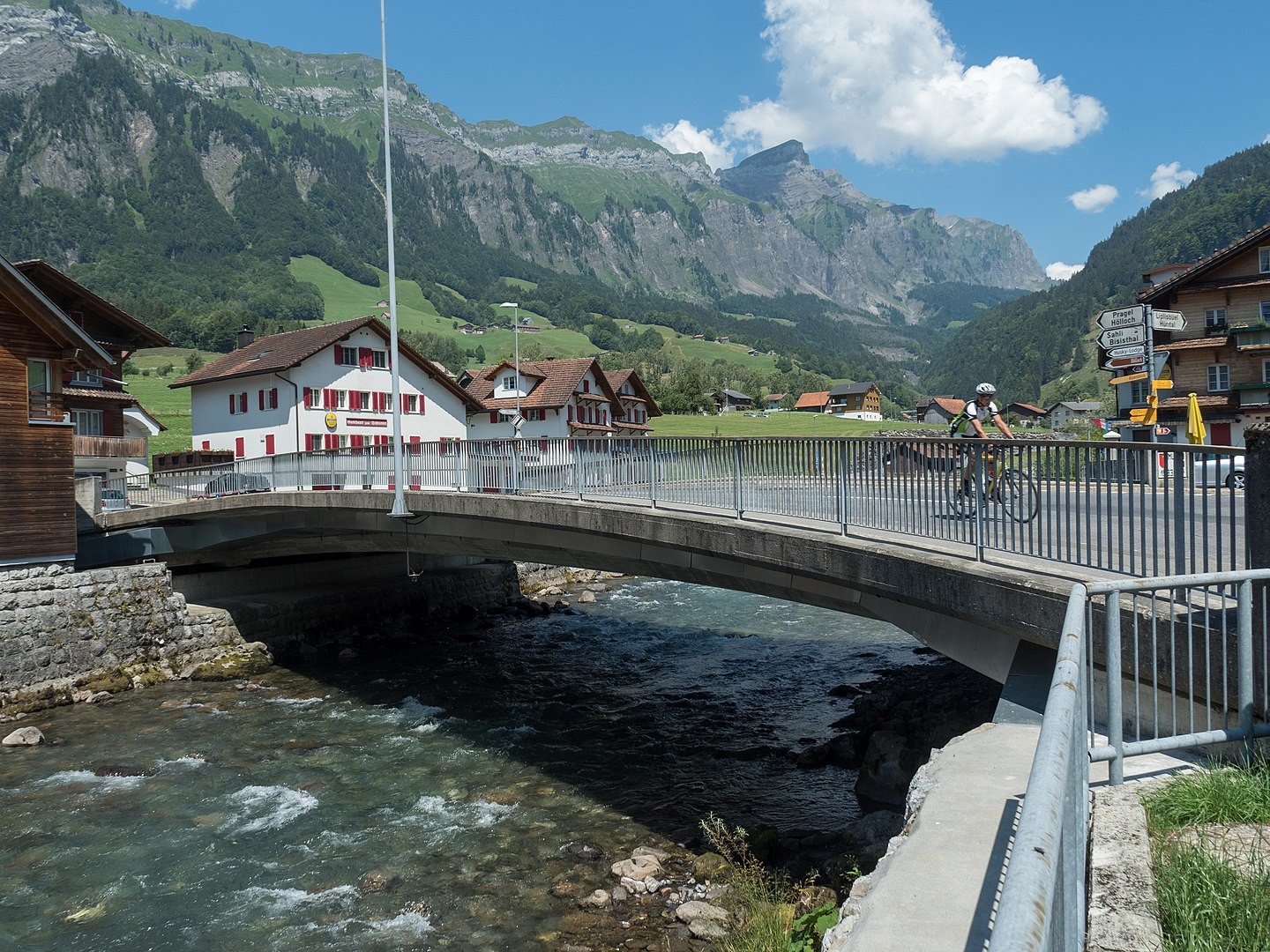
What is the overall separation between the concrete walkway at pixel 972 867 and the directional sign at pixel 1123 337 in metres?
8.81

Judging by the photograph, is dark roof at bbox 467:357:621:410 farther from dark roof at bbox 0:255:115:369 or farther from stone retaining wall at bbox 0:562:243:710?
stone retaining wall at bbox 0:562:243:710

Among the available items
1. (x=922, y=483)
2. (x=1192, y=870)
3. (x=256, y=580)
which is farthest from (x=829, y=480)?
(x=256, y=580)

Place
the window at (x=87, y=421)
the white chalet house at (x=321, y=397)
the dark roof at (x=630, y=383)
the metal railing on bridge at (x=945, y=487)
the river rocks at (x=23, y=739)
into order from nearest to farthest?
1. the metal railing on bridge at (x=945, y=487)
2. the river rocks at (x=23, y=739)
3. the window at (x=87, y=421)
4. the white chalet house at (x=321, y=397)
5. the dark roof at (x=630, y=383)

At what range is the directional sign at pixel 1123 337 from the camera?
13.0 m

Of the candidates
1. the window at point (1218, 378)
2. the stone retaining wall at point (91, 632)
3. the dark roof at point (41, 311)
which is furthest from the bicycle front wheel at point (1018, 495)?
the window at point (1218, 378)

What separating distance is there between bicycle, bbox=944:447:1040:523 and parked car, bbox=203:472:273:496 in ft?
76.5

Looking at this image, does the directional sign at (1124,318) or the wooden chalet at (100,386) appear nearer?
the directional sign at (1124,318)

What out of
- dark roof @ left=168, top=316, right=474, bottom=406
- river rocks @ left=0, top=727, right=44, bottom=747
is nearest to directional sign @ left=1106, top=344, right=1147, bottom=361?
river rocks @ left=0, top=727, right=44, bottom=747

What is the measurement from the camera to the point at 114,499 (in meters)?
33.5

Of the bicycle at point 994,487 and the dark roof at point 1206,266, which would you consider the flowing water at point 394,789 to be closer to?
the bicycle at point 994,487

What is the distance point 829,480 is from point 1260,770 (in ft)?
22.4

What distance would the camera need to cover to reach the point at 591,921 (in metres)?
10.8

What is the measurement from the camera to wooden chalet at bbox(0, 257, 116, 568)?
24078mm

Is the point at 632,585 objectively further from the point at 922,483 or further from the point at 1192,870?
the point at 1192,870
